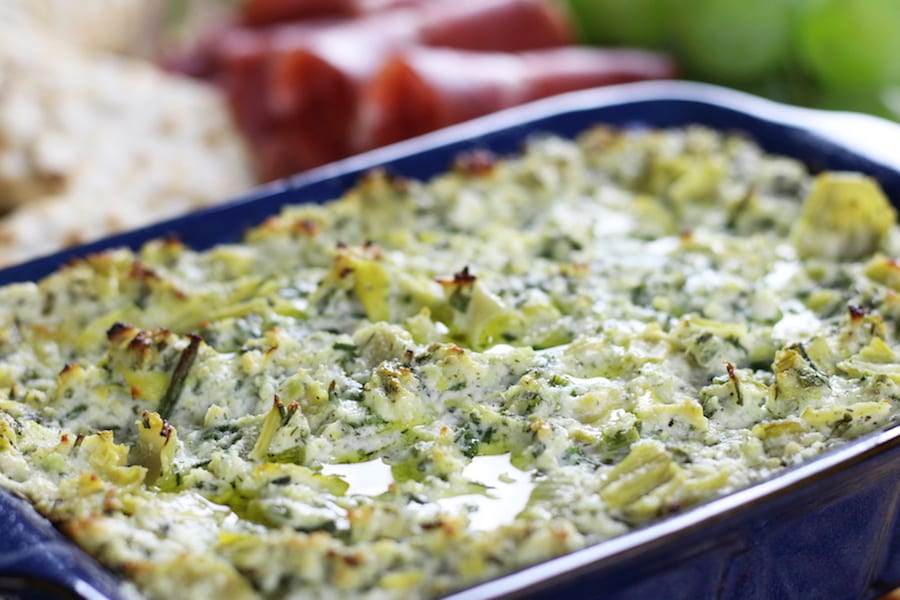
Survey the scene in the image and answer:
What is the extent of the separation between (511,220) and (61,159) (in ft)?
3.74

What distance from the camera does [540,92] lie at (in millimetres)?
3100

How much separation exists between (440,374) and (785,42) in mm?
1958

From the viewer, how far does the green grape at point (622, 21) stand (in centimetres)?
339

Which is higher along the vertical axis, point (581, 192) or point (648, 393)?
point (581, 192)

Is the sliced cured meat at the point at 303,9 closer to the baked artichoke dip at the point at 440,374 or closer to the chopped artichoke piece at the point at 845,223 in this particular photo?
the baked artichoke dip at the point at 440,374

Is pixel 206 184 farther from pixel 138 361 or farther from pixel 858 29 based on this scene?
pixel 858 29

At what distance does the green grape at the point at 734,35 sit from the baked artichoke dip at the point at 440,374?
99 cm

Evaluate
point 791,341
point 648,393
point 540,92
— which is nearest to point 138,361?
point 648,393

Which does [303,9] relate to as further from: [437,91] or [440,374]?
[440,374]

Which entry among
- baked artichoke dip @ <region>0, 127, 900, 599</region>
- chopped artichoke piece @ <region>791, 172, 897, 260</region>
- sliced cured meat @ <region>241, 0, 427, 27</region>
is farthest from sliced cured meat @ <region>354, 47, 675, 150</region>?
chopped artichoke piece @ <region>791, 172, 897, 260</region>

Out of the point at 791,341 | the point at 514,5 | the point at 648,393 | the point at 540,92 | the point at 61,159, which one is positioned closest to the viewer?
the point at 648,393

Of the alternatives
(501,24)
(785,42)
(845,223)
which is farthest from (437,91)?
(845,223)

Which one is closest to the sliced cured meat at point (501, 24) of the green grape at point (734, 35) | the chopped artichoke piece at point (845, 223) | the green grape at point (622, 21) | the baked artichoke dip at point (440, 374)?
the green grape at point (622, 21)

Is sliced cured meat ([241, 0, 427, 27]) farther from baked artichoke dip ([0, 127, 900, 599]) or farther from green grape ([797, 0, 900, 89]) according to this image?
baked artichoke dip ([0, 127, 900, 599])
